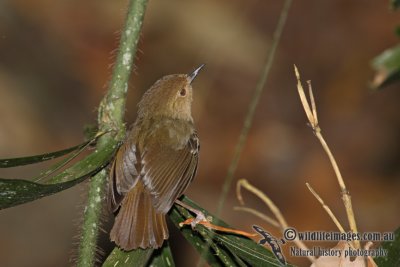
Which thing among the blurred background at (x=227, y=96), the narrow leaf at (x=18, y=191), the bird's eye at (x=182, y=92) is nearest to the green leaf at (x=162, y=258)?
the narrow leaf at (x=18, y=191)

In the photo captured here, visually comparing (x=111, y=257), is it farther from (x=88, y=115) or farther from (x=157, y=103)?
(x=88, y=115)

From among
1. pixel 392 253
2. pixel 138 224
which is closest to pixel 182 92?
pixel 138 224

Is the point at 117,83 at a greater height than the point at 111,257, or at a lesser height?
greater

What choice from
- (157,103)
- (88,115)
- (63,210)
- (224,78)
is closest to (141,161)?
(157,103)

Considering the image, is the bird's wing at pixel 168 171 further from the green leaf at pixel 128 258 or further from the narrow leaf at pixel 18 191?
the narrow leaf at pixel 18 191

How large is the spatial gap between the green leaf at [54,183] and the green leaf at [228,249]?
1.50 ft

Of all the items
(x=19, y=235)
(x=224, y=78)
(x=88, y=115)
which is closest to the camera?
(x=19, y=235)

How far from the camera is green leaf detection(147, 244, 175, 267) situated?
3.32 m

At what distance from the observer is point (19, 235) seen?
22.1 ft

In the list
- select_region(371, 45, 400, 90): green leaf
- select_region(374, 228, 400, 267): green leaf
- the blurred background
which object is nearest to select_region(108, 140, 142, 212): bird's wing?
select_region(374, 228, 400, 267): green leaf

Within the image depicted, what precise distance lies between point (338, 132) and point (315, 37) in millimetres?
1253

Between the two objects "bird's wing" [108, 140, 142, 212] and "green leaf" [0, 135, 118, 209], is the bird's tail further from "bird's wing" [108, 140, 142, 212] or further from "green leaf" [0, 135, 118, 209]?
"green leaf" [0, 135, 118, 209]

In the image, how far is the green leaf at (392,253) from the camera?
2645mm

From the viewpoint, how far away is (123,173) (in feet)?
12.5
